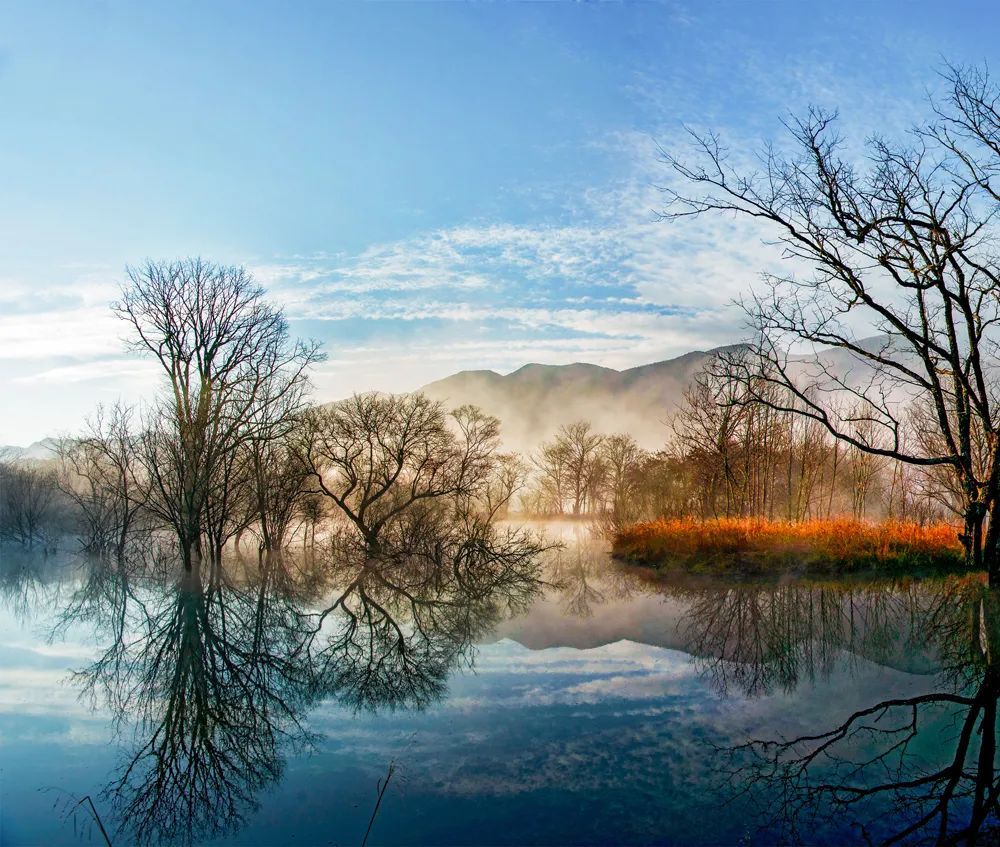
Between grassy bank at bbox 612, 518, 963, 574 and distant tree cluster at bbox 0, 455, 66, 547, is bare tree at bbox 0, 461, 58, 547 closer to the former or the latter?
distant tree cluster at bbox 0, 455, 66, 547

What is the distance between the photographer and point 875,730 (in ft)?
22.5

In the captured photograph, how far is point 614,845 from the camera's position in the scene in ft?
15.8

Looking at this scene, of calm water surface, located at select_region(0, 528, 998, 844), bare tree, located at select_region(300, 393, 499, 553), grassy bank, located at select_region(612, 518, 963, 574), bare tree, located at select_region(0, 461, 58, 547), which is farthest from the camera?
bare tree, located at select_region(0, 461, 58, 547)

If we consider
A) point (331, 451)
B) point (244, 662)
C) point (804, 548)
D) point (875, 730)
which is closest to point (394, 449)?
point (331, 451)

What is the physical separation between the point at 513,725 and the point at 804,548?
578 inches

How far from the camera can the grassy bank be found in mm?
18812

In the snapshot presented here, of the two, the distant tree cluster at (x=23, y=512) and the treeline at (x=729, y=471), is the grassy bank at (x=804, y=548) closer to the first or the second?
the treeline at (x=729, y=471)

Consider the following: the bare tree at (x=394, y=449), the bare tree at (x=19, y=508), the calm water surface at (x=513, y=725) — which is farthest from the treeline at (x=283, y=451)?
the bare tree at (x=19, y=508)

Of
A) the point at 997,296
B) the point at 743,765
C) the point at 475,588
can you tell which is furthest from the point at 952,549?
the point at 743,765

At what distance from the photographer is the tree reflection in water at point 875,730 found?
5.18 metres

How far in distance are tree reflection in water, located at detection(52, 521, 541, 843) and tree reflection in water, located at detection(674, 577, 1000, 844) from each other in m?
3.87

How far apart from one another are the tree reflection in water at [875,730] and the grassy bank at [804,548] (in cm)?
517

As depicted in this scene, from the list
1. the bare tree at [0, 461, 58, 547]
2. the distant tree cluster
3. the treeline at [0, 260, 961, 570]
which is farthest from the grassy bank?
the bare tree at [0, 461, 58, 547]

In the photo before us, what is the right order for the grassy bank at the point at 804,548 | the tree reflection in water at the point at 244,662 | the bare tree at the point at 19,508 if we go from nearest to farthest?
the tree reflection in water at the point at 244,662, the grassy bank at the point at 804,548, the bare tree at the point at 19,508
